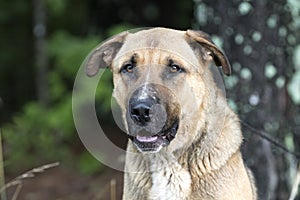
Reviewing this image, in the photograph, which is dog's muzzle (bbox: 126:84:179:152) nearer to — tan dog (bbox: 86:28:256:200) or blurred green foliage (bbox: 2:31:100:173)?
tan dog (bbox: 86:28:256:200)

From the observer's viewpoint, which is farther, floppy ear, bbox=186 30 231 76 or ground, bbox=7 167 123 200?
ground, bbox=7 167 123 200

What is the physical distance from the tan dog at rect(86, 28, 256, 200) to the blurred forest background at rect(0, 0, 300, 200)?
0.83m

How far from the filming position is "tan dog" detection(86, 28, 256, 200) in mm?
4402

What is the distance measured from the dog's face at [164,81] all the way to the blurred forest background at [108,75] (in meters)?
0.95

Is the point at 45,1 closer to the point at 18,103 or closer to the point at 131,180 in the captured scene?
the point at 18,103

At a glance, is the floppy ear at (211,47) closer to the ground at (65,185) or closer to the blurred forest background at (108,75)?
the blurred forest background at (108,75)

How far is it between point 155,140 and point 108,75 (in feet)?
12.1

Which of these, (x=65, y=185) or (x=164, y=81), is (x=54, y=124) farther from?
(x=164, y=81)

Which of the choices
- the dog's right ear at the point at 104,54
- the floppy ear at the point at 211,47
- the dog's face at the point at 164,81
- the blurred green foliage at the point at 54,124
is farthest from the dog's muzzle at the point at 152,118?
the blurred green foliage at the point at 54,124

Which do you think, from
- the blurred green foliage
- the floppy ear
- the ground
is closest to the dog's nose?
the floppy ear

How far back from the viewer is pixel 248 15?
559 cm

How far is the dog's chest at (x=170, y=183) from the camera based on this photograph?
4458mm

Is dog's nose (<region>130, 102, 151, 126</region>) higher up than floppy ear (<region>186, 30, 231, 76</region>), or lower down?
lower down

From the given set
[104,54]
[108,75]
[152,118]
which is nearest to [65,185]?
[108,75]
